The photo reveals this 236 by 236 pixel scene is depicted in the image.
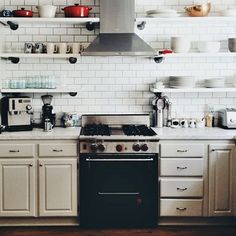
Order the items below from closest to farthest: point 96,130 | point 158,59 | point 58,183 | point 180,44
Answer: point 58,183 → point 96,130 → point 180,44 → point 158,59

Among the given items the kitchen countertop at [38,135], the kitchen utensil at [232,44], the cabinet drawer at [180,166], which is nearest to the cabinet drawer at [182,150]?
the cabinet drawer at [180,166]

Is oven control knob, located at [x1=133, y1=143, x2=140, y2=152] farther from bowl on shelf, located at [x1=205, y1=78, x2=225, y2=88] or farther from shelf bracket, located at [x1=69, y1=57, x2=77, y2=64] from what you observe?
shelf bracket, located at [x1=69, y1=57, x2=77, y2=64]

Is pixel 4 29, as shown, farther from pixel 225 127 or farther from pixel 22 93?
pixel 225 127

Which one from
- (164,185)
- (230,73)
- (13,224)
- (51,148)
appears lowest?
(13,224)

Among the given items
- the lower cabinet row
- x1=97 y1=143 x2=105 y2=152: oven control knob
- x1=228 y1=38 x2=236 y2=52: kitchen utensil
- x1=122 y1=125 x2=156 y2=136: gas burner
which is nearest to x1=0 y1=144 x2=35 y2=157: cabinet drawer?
the lower cabinet row

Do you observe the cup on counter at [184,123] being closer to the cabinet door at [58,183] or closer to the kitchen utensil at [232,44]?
the kitchen utensil at [232,44]

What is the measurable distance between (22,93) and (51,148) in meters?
1.00

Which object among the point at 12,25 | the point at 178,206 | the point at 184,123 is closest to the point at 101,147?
the point at 178,206

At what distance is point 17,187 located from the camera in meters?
4.87

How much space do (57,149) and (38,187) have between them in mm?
427

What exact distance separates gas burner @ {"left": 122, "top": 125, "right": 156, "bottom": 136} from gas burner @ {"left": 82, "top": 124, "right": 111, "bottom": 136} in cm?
19

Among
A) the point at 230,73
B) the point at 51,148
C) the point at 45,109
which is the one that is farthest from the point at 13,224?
the point at 230,73

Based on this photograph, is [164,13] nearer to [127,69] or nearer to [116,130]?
[127,69]

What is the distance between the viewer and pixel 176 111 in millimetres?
5613
